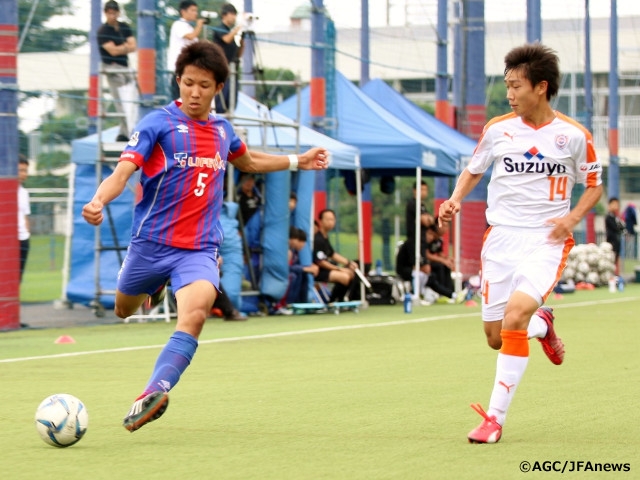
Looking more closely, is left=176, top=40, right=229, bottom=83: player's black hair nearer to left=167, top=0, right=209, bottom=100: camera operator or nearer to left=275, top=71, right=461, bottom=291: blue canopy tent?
left=167, top=0, right=209, bottom=100: camera operator

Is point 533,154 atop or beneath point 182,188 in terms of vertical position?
atop

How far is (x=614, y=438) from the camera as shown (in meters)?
6.78

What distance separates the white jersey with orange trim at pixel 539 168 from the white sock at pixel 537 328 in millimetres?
885

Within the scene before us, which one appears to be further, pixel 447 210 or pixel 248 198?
pixel 248 198

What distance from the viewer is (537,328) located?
809cm

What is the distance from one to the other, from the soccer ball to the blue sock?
13.3 inches

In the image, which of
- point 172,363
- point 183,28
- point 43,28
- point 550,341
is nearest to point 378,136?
point 183,28

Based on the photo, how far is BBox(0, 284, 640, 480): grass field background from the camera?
601cm

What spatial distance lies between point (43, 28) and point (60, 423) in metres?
11.5

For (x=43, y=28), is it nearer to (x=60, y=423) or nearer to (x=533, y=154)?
(x=533, y=154)

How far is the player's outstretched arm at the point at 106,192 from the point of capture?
21.1 ft

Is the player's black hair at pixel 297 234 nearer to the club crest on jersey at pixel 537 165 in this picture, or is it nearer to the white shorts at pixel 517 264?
the white shorts at pixel 517 264

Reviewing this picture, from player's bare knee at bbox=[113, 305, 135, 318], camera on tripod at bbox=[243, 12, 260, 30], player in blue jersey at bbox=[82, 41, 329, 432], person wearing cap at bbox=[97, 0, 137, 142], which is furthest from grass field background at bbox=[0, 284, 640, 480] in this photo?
camera on tripod at bbox=[243, 12, 260, 30]

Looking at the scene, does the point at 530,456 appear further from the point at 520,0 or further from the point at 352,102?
the point at 520,0
